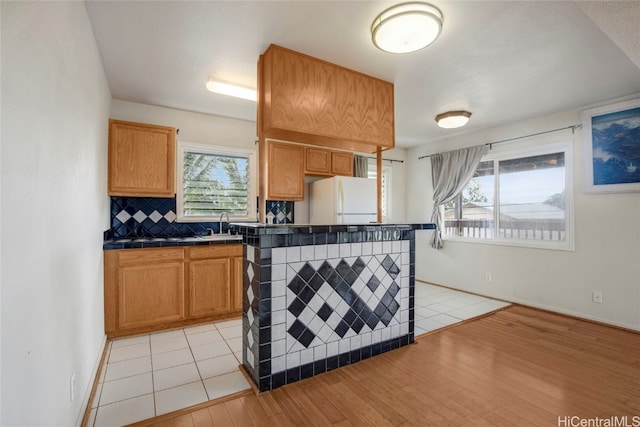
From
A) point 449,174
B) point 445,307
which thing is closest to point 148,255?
point 445,307

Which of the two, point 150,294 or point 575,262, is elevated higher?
point 575,262

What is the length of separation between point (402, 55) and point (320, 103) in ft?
2.50

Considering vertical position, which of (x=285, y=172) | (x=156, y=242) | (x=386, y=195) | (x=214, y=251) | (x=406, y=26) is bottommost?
(x=214, y=251)

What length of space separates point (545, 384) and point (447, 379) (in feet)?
2.18

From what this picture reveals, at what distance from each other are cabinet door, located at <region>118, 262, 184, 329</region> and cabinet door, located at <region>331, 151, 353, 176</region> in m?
2.47

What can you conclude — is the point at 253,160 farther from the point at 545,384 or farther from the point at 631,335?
the point at 631,335

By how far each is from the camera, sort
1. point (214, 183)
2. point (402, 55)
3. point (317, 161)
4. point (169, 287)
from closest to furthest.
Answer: point (402, 55) → point (169, 287) → point (214, 183) → point (317, 161)

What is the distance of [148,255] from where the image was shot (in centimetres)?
299

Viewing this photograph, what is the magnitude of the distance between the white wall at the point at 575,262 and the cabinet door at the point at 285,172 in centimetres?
261

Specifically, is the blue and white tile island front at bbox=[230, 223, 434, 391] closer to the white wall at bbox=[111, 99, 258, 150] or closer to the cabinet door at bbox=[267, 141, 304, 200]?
the cabinet door at bbox=[267, 141, 304, 200]

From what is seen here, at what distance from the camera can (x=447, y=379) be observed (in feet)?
7.09

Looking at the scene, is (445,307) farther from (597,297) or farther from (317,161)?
(317,161)

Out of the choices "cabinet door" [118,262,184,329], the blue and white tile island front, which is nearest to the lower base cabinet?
"cabinet door" [118,262,184,329]

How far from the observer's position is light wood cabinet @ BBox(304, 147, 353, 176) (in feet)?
14.0
